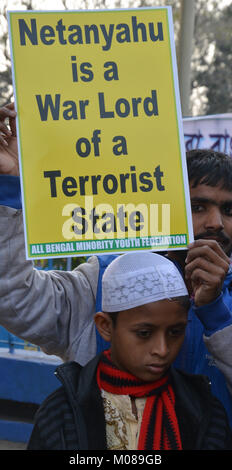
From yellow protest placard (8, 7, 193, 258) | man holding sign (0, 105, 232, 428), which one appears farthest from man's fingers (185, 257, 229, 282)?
yellow protest placard (8, 7, 193, 258)

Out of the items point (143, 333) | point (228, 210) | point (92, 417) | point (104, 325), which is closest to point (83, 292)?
point (104, 325)

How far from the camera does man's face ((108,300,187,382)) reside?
193cm

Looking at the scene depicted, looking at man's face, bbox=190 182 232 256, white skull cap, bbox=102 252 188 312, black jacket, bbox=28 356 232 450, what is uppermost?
man's face, bbox=190 182 232 256

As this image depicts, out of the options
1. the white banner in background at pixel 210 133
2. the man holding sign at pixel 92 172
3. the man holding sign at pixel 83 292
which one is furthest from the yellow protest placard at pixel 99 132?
the white banner in background at pixel 210 133

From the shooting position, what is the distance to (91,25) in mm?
2119

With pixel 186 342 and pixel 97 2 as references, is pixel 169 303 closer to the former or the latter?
pixel 186 342

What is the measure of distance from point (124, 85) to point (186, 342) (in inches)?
34.4

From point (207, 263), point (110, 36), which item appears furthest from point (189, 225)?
point (110, 36)

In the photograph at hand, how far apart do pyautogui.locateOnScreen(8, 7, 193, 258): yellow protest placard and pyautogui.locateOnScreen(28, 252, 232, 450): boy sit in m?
0.16

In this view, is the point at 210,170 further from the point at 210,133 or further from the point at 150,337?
the point at 210,133

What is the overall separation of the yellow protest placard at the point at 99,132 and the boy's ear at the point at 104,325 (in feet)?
0.68

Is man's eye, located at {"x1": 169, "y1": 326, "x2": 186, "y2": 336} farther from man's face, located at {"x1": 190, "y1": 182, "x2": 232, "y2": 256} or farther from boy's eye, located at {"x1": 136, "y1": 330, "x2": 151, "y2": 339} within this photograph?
man's face, located at {"x1": 190, "y1": 182, "x2": 232, "y2": 256}

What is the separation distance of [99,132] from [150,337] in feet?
2.19

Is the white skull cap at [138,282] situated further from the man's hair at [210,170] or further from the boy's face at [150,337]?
the man's hair at [210,170]
